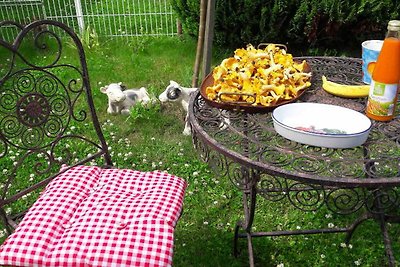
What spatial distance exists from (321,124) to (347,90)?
29cm

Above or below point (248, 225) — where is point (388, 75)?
above

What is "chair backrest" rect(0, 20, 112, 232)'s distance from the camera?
6.50 ft

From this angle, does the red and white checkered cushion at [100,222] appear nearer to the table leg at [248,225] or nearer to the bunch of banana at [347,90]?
the table leg at [248,225]

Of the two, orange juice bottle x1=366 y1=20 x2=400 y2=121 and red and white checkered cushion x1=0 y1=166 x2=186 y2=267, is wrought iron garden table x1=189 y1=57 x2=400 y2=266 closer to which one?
orange juice bottle x1=366 y1=20 x2=400 y2=121

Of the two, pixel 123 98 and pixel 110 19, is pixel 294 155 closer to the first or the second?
pixel 123 98

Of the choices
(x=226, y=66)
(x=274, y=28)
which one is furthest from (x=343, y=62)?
(x=274, y=28)

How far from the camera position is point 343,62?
7.85ft

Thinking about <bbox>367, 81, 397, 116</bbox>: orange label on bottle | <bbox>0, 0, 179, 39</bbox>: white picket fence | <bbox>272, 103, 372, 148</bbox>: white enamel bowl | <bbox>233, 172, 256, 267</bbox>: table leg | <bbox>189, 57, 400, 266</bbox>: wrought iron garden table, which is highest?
<bbox>367, 81, 397, 116</bbox>: orange label on bottle

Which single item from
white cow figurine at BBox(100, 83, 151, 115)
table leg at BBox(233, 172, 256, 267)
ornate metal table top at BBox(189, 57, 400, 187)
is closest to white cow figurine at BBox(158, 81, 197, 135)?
white cow figurine at BBox(100, 83, 151, 115)

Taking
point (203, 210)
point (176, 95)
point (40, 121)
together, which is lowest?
point (203, 210)

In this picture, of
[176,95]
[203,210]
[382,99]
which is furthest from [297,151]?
[176,95]

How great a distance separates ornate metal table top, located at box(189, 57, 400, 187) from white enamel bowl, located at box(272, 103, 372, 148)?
0.05 meters

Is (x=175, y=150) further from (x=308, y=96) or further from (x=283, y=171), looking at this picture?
(x=283, y=171)

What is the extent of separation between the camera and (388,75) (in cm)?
161
